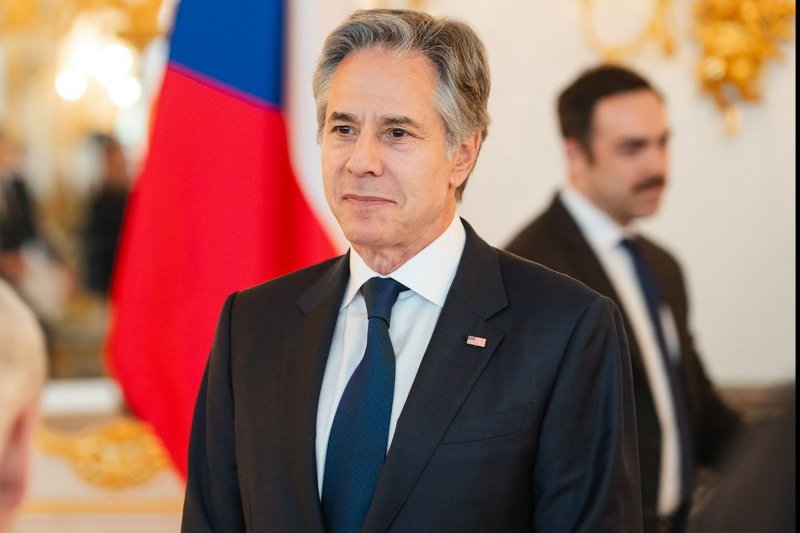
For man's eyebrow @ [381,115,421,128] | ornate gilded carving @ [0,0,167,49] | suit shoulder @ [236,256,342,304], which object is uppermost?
ornate gilded carving @ [0,0,167,49]

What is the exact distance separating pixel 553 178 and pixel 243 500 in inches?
96.6

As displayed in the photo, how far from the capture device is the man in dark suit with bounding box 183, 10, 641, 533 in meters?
1.54

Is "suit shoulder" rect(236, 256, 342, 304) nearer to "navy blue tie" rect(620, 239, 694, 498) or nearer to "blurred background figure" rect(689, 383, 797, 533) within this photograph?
"blurred background figure" rect(689, 383, 797, 533)

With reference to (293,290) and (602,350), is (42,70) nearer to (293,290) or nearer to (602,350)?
(293,290)

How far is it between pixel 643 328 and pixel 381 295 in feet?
5.85

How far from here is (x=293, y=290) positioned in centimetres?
181

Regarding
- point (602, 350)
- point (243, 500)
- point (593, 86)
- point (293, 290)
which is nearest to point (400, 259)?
point (293, 290)

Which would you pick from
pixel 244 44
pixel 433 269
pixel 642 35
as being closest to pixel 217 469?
pixel 433 269

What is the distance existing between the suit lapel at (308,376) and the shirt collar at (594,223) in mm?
1597

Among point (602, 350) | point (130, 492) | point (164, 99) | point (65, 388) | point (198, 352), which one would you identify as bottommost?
point (130, 492)

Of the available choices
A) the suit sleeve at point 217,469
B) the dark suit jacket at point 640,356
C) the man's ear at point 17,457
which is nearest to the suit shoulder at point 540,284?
the suit sleeve at point 217,469

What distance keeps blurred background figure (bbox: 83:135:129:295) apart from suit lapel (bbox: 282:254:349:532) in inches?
126

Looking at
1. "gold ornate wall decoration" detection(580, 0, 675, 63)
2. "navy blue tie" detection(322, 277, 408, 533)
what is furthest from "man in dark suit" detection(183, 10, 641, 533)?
"gold ornate wall decoration" detection(580, 0, 675, 63)

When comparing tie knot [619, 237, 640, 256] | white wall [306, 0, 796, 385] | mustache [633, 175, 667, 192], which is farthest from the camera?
white wall [306, 0, 796, 385]
